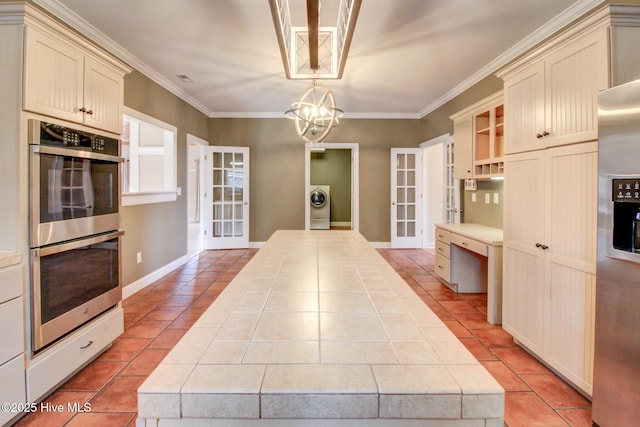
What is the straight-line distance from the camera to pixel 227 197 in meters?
6.64

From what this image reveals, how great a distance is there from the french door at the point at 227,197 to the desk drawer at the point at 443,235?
3.66m

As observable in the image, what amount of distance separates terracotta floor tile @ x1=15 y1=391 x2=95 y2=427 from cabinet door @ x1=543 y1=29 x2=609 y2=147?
127 inches

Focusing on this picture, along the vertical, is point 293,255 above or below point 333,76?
below

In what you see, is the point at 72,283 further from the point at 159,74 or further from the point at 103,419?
the point at 159,74

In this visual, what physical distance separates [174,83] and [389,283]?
4.55 meters

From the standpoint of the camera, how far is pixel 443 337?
3.04 ft

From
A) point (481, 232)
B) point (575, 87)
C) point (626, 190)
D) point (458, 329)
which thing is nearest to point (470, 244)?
point (481, 232)

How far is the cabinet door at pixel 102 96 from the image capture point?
2.28 meters

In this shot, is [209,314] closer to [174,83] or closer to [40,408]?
[40,408]

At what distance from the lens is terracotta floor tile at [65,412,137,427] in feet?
5.95

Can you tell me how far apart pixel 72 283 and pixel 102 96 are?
4.19ft

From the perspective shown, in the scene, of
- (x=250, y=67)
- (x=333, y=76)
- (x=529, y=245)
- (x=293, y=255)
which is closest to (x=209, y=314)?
(x=293, y=255)

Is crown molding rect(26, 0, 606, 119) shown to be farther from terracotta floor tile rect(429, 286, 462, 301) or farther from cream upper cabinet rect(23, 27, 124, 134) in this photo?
terracotta floor tile rect(429, 286, 462, 301)

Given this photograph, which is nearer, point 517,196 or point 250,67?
point 517,196
